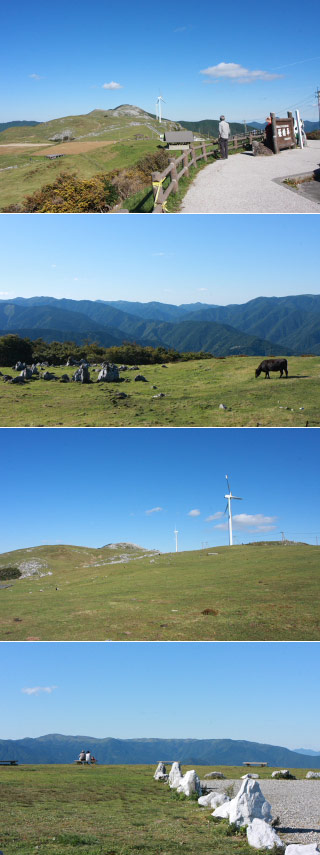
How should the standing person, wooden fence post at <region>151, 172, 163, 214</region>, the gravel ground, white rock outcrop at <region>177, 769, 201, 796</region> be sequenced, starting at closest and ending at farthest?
the gravel ground → white rock outcrop at <region>177, 769, 201, 796</region> → wooden fence post at <region>151, 172, 163, 214</region> → the standing person

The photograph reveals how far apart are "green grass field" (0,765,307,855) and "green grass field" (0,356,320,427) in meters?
9.95

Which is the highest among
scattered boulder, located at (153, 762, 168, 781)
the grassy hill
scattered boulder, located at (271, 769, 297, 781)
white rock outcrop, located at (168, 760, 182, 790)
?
white rock outcrop, located at (168, 760, 182, 790)

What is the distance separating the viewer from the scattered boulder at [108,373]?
22.9 metres

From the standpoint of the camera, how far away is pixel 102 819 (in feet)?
43.2

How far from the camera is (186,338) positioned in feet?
76.9

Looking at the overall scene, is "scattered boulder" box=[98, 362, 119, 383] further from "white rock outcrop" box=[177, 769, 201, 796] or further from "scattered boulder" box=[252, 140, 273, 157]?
"white rock outcrop" box=[177, 769, 201, 796]

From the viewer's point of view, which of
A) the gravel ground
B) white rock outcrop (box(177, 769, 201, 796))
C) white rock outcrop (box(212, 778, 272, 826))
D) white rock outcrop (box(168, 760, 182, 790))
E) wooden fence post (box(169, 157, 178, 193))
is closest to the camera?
white rock outcrop (box(212, 778, 272, 826))

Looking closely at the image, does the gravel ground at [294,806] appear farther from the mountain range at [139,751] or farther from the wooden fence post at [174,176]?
the wooden fence post at [174,176]

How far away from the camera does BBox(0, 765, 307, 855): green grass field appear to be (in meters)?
10.4

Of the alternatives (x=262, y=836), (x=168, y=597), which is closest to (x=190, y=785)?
(x=262, y=836)

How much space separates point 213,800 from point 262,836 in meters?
3.45

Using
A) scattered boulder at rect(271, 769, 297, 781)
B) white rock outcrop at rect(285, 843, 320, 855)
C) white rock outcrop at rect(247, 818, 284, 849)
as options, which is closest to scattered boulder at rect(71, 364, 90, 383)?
scattered boulder at rect(271, 769, 297, 781)

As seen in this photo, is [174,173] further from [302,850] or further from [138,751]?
[138,751]

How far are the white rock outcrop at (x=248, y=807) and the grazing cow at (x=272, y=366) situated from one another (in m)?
13.7
